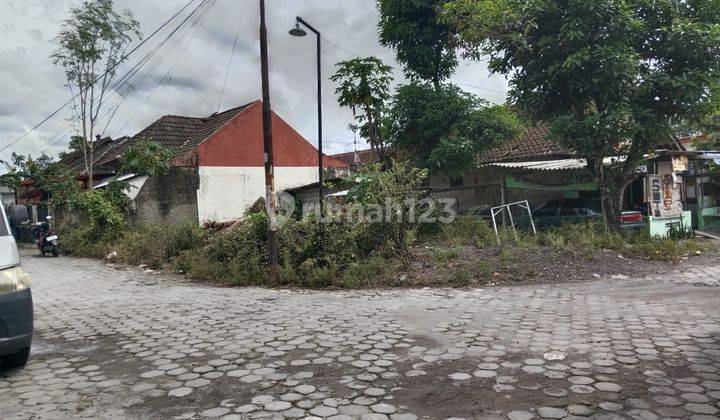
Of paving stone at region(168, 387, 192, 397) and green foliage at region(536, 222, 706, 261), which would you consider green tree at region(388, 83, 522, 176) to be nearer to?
green foliage at region(536, 222, 706, 261)

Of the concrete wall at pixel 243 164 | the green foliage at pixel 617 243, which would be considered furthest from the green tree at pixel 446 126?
the concrete wall at pixel 243 164

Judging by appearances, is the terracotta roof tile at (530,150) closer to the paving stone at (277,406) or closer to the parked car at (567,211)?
the parked car at (567,211)

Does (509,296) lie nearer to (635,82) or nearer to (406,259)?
(406,259)

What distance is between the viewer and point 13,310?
412 cm

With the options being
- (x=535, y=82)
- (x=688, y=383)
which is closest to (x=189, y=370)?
(x=688, y=383)

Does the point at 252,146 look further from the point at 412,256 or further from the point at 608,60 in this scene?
the point at 608,60

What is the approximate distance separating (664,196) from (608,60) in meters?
6.15

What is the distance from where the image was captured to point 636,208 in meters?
16.9

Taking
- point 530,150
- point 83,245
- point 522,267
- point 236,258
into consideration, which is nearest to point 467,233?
point 522,267

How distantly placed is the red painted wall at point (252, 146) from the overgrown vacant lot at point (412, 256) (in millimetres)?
10062

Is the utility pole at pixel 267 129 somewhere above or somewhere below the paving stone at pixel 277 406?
above

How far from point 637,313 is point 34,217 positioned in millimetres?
29444

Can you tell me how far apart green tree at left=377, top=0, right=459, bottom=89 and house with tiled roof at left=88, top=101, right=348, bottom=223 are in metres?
8.25

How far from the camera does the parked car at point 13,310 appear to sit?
13.4 feet
